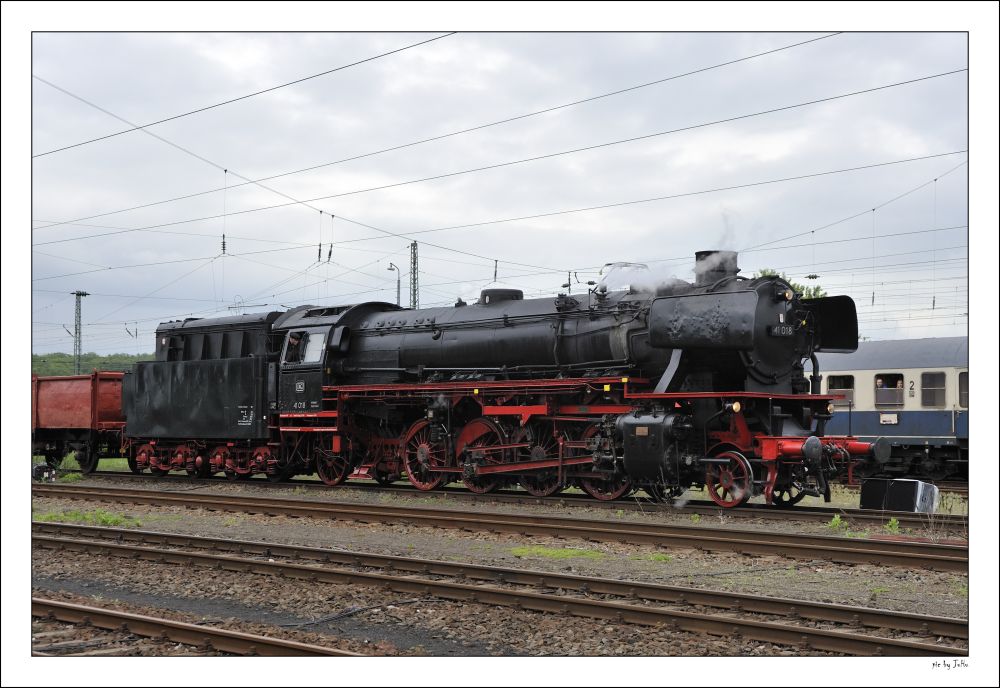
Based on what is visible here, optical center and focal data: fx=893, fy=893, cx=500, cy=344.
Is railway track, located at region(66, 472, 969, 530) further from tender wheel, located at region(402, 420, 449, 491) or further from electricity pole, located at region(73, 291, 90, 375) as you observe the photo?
electricity pole, located at region(73, 291, 90, 375)

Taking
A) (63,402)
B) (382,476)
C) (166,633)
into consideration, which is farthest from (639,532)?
(63,402)

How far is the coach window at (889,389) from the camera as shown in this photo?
23.3 m

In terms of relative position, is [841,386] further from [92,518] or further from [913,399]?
[92,518]

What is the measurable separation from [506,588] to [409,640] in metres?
1.79

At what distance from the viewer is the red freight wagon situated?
25.4 metres

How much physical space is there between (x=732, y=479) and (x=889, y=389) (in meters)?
11.5

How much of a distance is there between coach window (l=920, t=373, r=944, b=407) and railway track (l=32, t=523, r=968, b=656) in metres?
16.7

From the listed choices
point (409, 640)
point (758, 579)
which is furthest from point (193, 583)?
point (758, 579)

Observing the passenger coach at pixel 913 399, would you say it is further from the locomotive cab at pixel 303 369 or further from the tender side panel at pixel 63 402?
the tender side panel at pixel 63 402

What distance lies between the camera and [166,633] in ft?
24.8

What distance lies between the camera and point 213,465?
2227 cm

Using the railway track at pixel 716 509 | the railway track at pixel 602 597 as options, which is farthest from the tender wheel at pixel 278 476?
the railway track at pixel 602 597

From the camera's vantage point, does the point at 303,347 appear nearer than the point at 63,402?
Yes

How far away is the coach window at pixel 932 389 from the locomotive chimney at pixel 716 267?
10.3 metres
